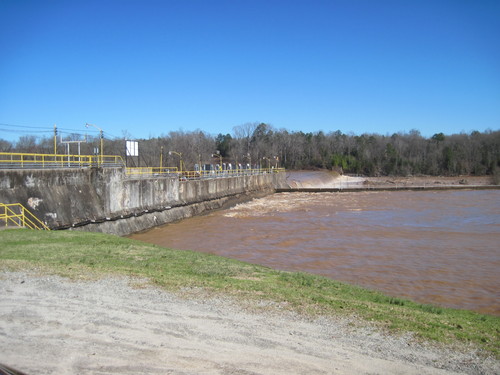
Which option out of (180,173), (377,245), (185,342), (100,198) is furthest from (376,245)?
(180,173)

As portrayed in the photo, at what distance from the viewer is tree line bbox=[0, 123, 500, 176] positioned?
12121 cm

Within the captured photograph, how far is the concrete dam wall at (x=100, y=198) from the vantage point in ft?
69.3

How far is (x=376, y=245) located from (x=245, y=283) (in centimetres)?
1361

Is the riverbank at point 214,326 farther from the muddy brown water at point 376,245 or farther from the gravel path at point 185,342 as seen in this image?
the muddy brown water at point 376,245

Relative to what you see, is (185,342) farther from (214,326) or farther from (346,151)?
(346,151)

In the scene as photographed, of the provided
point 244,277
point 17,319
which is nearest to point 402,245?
point 244,277

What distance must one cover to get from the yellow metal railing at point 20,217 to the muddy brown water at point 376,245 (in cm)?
643

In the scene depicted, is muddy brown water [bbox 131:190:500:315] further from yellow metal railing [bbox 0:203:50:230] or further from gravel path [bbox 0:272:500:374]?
gravel path [bbox 0:272:500:374]

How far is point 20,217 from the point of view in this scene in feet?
65.1

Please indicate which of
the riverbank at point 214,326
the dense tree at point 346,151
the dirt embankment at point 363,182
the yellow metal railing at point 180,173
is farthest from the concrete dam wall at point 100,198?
the dense tree at point 346,151

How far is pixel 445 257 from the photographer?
19688 millimetres

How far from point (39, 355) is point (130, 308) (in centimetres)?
243

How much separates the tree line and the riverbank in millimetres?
89595

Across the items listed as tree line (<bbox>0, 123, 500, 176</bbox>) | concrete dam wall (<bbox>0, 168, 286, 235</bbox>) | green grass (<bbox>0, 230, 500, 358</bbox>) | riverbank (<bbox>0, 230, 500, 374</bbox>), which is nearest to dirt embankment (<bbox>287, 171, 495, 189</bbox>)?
tree line (<bbox>0, 123, 500, 176</bbox>)
